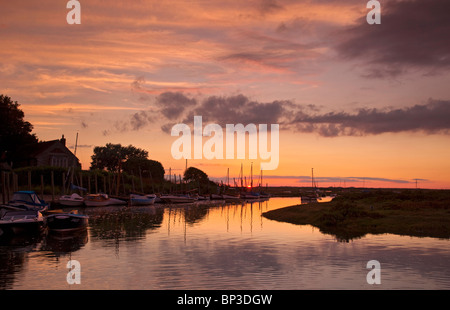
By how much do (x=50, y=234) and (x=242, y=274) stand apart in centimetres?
2676

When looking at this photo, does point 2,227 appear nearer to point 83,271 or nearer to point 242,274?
point 83,271

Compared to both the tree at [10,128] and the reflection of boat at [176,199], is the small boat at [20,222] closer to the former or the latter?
the tree at [10,128]

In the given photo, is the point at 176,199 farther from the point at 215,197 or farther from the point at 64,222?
the point at 64,222

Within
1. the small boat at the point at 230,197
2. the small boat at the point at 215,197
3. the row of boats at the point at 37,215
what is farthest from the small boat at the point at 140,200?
the small boat at the point at 230,197

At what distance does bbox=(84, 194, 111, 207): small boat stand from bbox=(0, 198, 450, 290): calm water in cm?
4541

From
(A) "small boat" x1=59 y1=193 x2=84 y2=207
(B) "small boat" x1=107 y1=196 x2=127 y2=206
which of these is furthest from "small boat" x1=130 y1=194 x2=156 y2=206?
(A) "small boat" x1=59 y1=193 x2=84 y2=207

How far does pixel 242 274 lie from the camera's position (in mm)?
25750

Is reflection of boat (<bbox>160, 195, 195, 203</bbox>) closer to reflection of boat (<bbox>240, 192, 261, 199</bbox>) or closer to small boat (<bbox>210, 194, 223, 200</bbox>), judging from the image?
small boat (<bbox>210, 194, 223, 200</bbox>)

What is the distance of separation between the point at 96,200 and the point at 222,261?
65565 millimetres

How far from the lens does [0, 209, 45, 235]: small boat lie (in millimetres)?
39875

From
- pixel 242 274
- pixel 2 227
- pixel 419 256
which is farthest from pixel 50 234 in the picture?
pixel 419 256

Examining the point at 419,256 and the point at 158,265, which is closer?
the point at 158,265

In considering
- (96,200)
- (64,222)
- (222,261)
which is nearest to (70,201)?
(96,200)
